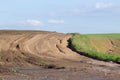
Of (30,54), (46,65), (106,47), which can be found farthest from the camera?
(106,47)

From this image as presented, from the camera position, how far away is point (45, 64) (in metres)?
23.9

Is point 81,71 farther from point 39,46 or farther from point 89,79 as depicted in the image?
point 39,46

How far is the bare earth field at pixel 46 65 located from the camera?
60.4 ft

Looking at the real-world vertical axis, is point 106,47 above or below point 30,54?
below

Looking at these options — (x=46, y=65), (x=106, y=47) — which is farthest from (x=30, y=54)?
(x=106, y=47)

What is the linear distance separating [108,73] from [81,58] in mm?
7781

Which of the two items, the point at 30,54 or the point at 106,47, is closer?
the point at 30,54

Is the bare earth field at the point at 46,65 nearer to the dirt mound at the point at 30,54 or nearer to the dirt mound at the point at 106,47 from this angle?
the dirt mound at the point at 30,54

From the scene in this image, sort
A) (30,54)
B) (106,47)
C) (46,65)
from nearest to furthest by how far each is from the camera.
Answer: (46,65) < (30,54) < (106,47)

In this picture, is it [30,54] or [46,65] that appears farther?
[30,54]

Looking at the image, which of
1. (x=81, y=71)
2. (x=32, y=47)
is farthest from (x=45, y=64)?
(x=32, y=47)

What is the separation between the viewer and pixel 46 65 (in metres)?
23.4

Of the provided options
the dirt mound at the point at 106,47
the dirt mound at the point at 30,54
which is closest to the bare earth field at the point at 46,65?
the dirt mound at the point at 30,54

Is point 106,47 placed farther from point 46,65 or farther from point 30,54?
point 46,65
